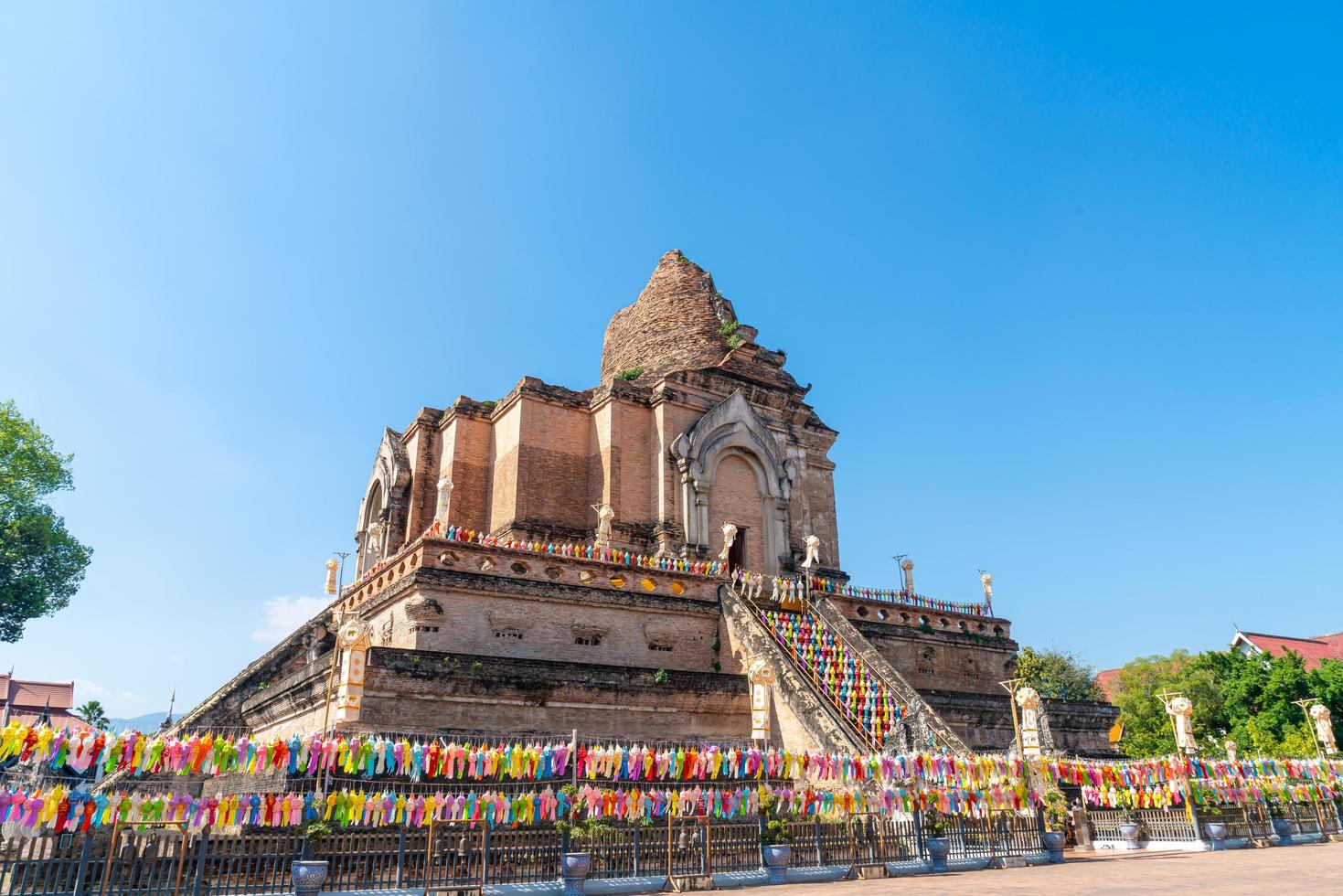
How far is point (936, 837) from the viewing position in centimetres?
1522

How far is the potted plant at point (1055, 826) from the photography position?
16.4 meters

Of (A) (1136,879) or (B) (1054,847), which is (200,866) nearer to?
(A) (1136,879)

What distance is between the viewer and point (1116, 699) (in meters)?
53.0

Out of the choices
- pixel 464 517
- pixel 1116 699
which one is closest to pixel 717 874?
pixel 464 517

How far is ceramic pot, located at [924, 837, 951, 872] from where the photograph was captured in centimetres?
1498

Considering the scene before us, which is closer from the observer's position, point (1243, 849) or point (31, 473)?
point (1243, 849)

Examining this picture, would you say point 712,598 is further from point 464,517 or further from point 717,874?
point 717,874

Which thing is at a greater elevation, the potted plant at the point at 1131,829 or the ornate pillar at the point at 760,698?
the ornate pillar at the point at 760,698

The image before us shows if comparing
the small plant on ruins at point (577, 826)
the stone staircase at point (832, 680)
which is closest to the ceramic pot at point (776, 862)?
the small plant on ruins at point (577, 826)

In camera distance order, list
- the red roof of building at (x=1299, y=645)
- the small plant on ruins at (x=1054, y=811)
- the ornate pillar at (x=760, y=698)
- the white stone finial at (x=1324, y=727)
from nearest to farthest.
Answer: the small plant on ruins at (x=1054, y=811) → the ornate pillar at (x=760, y=698) → the white stone finial at (x=1324, y=727) → the red roof of building at (x=1299, y=645)

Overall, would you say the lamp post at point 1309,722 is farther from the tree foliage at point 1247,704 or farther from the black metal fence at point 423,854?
the black metal fence at point 423,854

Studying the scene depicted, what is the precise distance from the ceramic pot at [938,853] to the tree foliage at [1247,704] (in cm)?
2249

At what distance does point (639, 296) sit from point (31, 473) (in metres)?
22.8

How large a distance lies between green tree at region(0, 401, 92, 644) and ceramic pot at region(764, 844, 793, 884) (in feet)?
93.8
